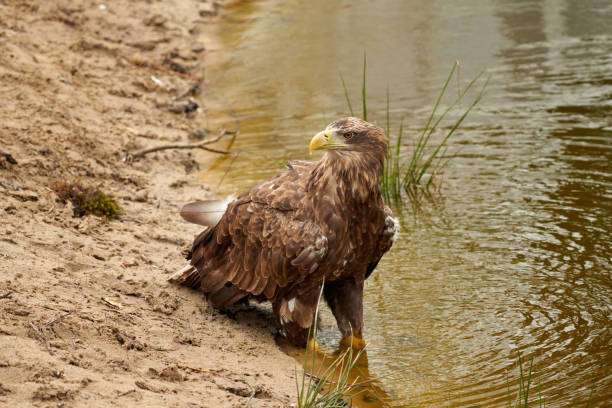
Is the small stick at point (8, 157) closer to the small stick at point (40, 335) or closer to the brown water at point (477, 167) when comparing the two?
the brown water at point (477, 167)

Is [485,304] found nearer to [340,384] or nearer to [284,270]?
[284,270]

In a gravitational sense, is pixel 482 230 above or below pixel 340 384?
below

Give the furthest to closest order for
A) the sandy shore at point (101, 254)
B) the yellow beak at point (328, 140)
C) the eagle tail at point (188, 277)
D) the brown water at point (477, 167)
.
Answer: the eagle tail at point (188, 277) < the brown water at point (477, 167) < the yellow beak at point (328, 140) < the sandy shore at point (101, 254)

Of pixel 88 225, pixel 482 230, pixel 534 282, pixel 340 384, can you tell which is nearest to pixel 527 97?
pixel 482 230

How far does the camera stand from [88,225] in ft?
20.3

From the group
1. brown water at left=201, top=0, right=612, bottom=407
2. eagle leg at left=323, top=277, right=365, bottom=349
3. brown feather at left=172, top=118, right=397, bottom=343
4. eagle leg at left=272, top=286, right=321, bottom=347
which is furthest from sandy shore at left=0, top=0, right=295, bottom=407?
brown water at left=201, top=0, right=612, bottom=407

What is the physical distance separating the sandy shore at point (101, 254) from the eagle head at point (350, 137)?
1.41 m

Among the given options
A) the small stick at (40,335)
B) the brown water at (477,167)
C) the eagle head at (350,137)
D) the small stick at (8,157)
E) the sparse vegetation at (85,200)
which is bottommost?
the brown water at (477,167)

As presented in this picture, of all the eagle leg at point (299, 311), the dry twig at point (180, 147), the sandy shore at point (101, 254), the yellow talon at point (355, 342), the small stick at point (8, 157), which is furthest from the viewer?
the dry twig at point (180, 147)

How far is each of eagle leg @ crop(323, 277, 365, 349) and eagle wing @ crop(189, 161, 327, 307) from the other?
502 mm

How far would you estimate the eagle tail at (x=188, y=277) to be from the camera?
566 centimetres

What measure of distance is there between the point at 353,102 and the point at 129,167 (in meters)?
3.62

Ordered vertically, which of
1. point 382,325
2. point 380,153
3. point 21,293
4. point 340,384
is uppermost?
point 380,153

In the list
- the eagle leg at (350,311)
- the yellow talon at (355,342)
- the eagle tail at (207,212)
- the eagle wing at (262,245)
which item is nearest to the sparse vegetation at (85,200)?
the eagle tail at (207,212)
